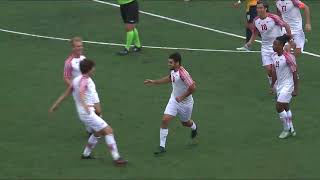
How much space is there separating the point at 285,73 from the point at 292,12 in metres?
5.39

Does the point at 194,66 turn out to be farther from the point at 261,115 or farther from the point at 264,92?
the point at 261,115

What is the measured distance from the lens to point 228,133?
1642 centimetres

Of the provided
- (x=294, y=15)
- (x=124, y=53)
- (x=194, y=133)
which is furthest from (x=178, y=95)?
(x=124, y=53)

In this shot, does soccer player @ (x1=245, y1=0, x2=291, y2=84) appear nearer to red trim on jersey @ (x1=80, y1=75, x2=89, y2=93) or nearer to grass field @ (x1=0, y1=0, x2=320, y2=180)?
grass field @ (x1=0, y1=0, x2=320, y2=180)

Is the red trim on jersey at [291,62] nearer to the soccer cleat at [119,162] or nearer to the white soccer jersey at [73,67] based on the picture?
the soccer cleat at [119,162]

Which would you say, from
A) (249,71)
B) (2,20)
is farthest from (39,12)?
(249,71)

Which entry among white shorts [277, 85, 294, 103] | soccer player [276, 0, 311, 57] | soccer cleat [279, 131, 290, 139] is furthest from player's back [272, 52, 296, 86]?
soccer player [276, 0, 311, 57]

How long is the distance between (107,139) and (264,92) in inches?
255

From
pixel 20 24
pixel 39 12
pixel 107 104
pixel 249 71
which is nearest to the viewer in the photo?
pixel 107 104

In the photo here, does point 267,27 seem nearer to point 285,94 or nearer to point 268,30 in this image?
point 268,30

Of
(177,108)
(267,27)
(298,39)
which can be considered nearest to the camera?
(177,108)

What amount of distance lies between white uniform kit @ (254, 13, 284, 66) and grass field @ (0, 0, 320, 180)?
39.7 inches

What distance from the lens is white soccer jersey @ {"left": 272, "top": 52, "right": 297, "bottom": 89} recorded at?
15812 millimetres

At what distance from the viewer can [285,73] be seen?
52.5ft
